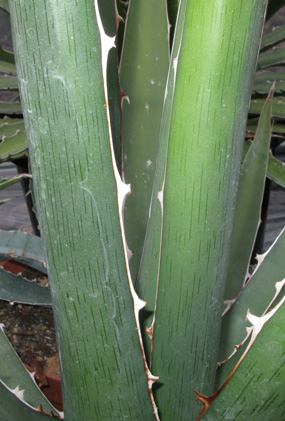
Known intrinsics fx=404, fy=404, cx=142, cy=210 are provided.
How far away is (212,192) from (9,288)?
0.42m

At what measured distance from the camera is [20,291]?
2.02ft

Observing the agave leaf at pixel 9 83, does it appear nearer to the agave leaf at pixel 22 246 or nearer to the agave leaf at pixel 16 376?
the agave leaf at pixel 22 246

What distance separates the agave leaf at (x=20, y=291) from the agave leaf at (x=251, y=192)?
0.97ft

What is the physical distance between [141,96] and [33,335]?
0.49 meters

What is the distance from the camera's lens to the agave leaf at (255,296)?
41cm

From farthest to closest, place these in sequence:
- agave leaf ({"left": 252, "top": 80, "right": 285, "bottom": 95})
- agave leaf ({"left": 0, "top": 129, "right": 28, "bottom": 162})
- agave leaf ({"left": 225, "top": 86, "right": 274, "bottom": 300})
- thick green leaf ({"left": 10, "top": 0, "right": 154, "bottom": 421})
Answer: agave leaf ({"left": 252, "top": 80, "right": 285, "bottom": 95}) → agave leaf ({"left": 0, "top": 129, "right": 28, "bottom": 162}) → agave leaf ({"left": 225, "top": 86, "right": 274, "bottom": 300}) → thick green leaf ({"left": 10, "top": 0, "right": 154, "bottom": 421})

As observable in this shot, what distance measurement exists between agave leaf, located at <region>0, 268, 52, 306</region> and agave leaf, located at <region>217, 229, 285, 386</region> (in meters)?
0.31

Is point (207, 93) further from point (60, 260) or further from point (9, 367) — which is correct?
point (9, 367)

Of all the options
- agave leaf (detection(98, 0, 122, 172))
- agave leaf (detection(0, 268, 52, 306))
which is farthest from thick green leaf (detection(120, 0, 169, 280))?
agave leaf (detection(0, 268, 52, 306))

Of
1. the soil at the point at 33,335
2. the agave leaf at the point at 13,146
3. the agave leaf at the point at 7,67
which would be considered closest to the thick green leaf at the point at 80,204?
the soil at the point at 33,335

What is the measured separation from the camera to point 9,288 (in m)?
0.61

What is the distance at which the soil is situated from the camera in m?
0.66

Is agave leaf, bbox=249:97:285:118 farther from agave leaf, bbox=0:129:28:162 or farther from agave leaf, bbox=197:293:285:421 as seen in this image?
agave leaf, bbox=197:293:285:421

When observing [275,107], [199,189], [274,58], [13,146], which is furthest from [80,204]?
[274,58]
